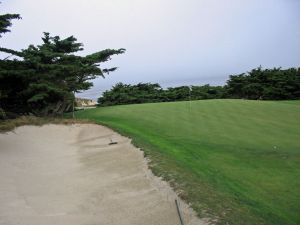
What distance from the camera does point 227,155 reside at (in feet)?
43.9

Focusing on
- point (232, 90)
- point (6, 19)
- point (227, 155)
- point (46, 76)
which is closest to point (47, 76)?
point (46, 76)

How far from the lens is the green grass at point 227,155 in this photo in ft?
27.2

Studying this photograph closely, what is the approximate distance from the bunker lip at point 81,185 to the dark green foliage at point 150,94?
1209 inches

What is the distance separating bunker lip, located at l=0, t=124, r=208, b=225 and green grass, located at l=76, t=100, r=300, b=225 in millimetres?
500

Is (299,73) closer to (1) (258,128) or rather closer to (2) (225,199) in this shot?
(1) (258,128)

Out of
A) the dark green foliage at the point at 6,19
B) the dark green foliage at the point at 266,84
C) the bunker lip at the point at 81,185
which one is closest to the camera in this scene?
the bunker lip at the point at 81,185

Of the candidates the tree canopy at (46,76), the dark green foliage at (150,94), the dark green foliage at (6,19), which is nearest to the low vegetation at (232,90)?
the dark green foliage at (150,94)

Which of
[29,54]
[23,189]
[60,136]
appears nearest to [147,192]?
[23,189]

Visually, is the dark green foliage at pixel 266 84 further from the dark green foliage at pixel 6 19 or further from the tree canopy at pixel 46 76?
the dark green foliage at pixel 6 19

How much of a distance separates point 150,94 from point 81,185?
40.3 meters

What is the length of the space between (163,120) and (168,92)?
31145mm

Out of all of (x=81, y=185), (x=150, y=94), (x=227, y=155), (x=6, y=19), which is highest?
(x=6, y=19)

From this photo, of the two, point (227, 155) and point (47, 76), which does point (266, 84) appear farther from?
point (227, 155)

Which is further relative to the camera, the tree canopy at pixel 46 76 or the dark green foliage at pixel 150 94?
the dark green foliage at pixel 150 94
